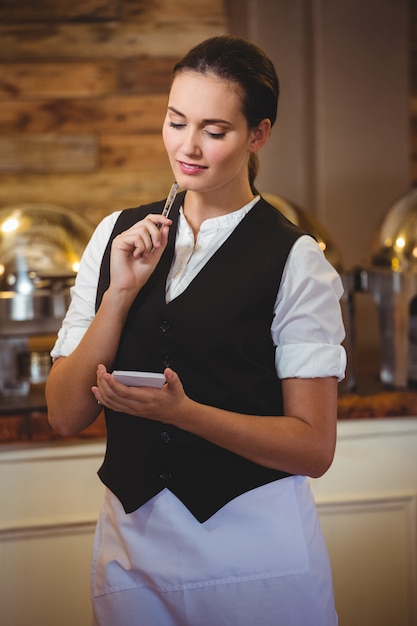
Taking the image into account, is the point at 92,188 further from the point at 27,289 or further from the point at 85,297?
the point at 85,297

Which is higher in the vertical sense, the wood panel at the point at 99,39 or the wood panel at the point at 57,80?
the wood panel at the point at 99,39

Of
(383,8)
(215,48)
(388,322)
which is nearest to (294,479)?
(215,48)

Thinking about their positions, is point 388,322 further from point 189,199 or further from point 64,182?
point 64,182

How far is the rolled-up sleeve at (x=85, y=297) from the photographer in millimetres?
1360

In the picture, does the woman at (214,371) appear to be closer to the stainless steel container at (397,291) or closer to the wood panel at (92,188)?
the stainless steel container at (397,291)

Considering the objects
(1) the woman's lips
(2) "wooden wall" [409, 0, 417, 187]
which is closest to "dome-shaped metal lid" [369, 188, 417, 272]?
(2) "wooden wall" [409, 0, 417, 187]

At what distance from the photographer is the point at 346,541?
215 centimetres

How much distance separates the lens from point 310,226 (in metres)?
2.36

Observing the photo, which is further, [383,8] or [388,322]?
[383,8]

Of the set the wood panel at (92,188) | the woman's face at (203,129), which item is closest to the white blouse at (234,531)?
the woman's face at (203,129)

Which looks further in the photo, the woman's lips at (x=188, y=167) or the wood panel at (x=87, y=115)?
the wood panel at (x=87, y=115)

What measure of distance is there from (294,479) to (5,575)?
3.22 ft

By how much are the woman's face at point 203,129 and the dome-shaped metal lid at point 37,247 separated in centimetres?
99

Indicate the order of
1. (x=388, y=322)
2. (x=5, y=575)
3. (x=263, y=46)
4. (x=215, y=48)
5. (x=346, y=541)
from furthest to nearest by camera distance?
(x=263, y=46)
(x=388, y=322)
(x=346, y=541)
(x=5, y=575)
(x=215, y=48)
